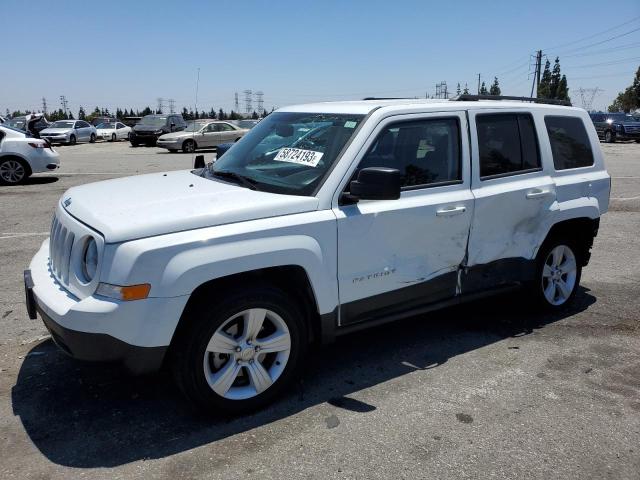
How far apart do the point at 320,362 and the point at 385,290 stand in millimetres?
781

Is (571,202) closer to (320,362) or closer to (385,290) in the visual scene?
(385,290)

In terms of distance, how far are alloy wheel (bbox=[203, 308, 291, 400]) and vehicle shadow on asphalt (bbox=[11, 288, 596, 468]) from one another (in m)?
0.19

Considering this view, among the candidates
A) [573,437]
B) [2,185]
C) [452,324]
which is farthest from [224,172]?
[2,185]

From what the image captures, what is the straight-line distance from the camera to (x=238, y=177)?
391cm

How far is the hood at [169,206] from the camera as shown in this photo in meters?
3.00

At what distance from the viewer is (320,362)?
409 centimetres

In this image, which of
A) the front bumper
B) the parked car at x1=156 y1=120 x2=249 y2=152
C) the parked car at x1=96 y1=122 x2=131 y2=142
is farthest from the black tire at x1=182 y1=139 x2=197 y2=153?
the front bumper

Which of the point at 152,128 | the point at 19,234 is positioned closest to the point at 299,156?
the point at 19,234

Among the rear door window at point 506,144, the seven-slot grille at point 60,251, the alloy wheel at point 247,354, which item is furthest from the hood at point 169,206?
the rear door window at point 506,144

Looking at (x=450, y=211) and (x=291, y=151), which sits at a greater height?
(x=291, y=151)

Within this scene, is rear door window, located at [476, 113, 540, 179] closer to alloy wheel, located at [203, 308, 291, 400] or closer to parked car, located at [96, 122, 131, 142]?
alloy wheel, located at [203, 308, 291, 400]

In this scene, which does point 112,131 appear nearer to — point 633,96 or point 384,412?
point 384,412

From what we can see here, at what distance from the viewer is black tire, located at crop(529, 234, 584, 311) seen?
4793 millimetres

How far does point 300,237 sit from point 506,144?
82.2 inches
